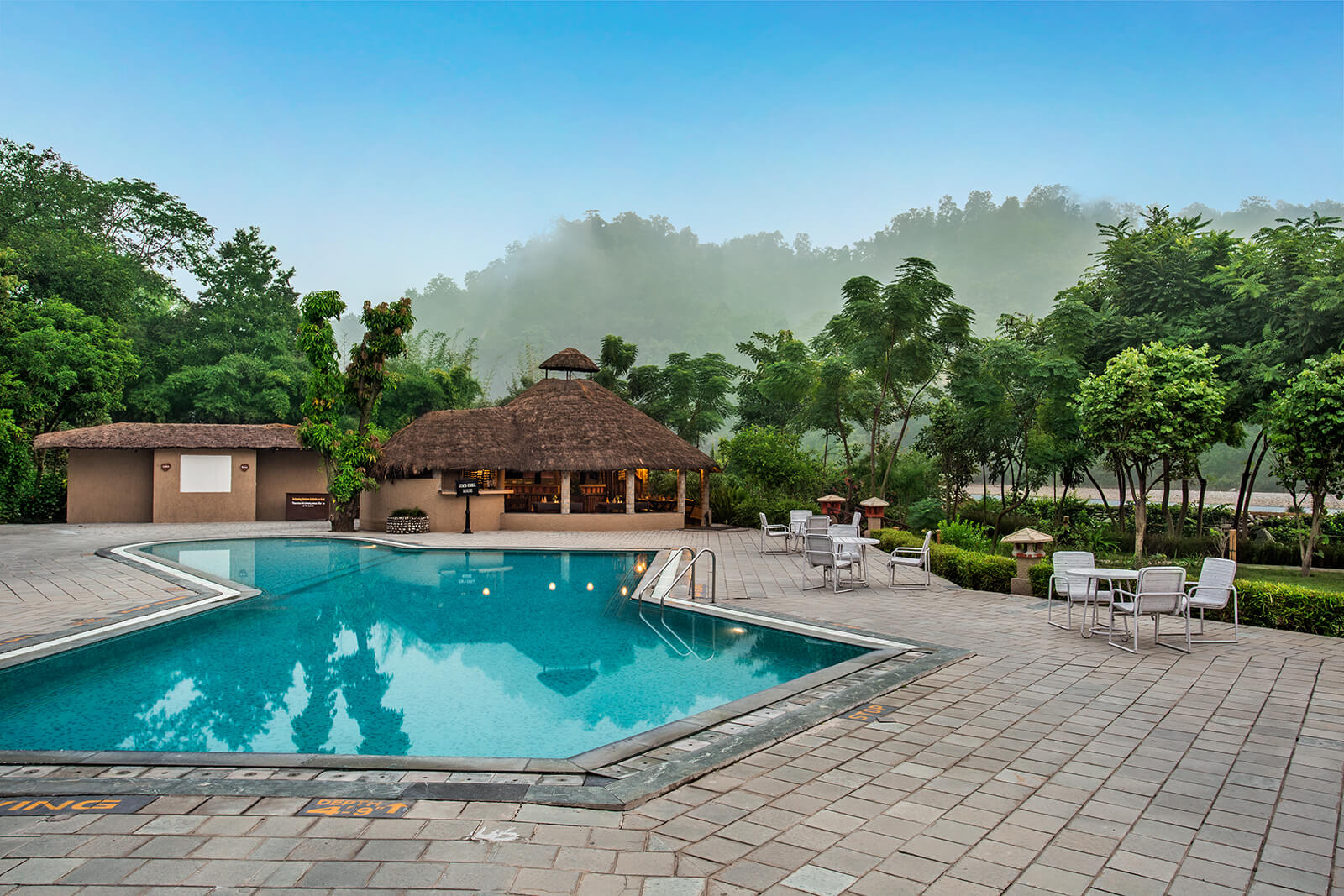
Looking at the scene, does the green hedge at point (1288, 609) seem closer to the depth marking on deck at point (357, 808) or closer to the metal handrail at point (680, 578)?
the metal handrail at point (680, 578)

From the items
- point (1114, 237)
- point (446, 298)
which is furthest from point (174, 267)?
point (446, 298)

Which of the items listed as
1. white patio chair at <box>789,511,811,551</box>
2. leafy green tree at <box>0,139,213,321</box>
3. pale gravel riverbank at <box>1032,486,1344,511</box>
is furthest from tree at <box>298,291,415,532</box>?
pale gravel riverbank at <box>1032,486,1344,511</box>

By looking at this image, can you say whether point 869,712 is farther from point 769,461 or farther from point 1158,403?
point 769,461

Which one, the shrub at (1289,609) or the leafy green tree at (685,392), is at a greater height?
the leafy green tree at (685,392)

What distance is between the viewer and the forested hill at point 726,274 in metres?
96.4

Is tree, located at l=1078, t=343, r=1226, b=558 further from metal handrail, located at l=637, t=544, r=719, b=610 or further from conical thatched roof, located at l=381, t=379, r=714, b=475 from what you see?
conical thatched roof, located at l=381, t=379, r=714, b=475

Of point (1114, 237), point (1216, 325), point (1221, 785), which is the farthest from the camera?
point (1114, 237)

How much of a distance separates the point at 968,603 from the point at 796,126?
53488mm

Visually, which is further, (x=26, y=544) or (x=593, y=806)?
(x=26, y=544)

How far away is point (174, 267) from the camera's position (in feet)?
106

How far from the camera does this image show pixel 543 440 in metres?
21.0

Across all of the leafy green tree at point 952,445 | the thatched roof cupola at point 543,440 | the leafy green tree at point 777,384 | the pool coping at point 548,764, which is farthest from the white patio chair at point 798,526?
the pool coping at point 548,764

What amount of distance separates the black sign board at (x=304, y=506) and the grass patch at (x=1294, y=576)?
70.6 feet

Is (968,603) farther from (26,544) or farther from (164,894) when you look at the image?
(26,544)
